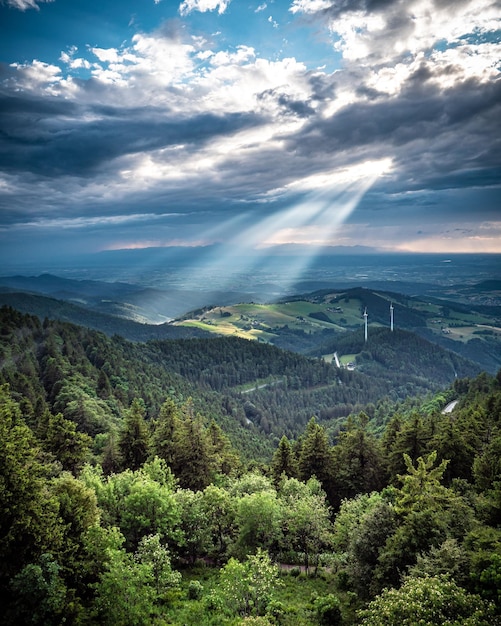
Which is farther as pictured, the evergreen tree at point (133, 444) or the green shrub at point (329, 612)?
the evergreen tree at point (133, 444)

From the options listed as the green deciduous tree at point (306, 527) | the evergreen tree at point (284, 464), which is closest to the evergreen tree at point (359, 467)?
the evergreen tree at point (284, 464)

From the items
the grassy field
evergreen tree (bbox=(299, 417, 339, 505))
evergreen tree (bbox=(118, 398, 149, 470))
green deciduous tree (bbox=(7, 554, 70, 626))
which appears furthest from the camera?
evergreen tree (bbox=(299, 417, 339, 505))

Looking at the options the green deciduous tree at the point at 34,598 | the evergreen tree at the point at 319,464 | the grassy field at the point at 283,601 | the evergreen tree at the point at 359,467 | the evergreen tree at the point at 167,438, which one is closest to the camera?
the green deciduous tree at the point at 34,598

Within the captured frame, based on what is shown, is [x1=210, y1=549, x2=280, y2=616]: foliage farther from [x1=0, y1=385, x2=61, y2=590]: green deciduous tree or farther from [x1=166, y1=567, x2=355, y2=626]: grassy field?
[x1=0, y1=385, x2=61, y2=590]: green deciduous tree

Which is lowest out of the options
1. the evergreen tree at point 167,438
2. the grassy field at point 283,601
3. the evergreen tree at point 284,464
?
the evergreen tree at point 284,464

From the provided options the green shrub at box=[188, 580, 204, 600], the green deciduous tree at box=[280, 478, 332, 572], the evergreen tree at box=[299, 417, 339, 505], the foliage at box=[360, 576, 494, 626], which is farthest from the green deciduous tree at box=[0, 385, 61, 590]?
the evergreen tree at box=[299, 417, 339, 505]

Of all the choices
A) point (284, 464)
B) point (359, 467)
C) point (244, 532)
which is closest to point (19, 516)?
point (244, 532)

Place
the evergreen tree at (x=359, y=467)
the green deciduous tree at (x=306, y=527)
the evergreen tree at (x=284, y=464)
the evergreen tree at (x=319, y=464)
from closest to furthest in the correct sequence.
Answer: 1. the green deciduous tree at (x=306, y=527)
2. the evergreen tree at (x=359, y=467)
3. the evergreen tree at (x=319, y=464)
4. the evergreen tree at (x=284, y=464)

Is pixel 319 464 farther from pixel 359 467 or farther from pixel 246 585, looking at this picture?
pixel 246 585

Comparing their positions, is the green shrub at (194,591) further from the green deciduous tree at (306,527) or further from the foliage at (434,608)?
the foliage at (434,608)

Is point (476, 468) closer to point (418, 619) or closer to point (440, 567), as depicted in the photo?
point (440, 567)

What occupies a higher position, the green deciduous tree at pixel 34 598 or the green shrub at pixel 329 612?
the green deciduous tree at pixel 34 598

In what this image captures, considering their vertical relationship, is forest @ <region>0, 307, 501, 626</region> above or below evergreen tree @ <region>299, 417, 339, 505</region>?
above
